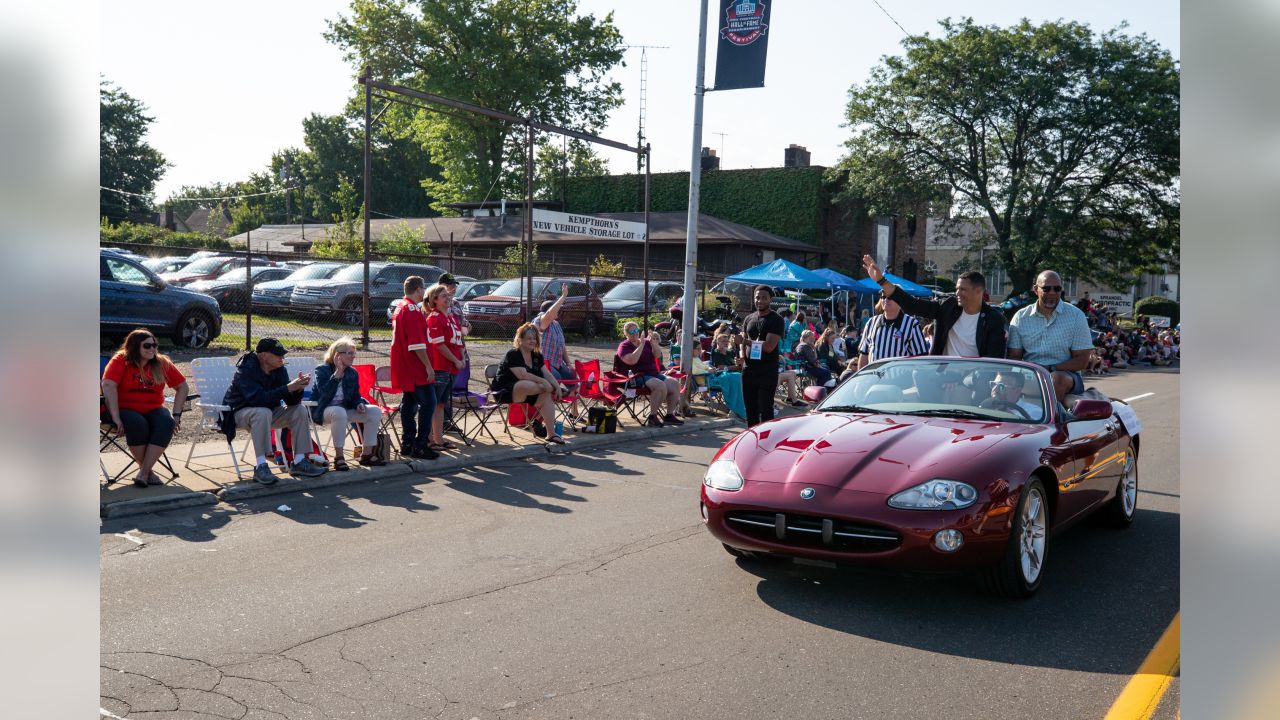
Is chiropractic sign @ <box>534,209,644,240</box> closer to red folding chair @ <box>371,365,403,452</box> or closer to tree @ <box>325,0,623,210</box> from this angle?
red folding chair @ <box>371,365,403,452</box>

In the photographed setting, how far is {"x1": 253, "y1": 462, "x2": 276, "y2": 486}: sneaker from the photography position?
8234mm

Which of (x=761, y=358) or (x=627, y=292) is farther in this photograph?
(x=627, y=292)

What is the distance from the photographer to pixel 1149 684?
165 inches

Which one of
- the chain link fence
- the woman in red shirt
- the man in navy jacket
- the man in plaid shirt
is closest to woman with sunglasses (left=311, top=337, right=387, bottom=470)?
the man in navy jacket

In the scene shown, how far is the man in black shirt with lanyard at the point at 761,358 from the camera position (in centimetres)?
1080

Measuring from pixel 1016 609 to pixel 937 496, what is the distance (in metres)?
0.80

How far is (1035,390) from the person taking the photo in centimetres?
648

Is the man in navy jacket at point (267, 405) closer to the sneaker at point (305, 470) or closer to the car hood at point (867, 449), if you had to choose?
the sneaker at point (305, 470)

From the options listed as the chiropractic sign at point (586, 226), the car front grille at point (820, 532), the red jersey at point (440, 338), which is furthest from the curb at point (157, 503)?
the chiropractic sign at point (586, 226)

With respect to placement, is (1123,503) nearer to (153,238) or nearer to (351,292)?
(351,292)

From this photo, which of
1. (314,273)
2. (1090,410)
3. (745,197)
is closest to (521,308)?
(314,273)

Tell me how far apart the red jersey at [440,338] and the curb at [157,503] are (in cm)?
285
